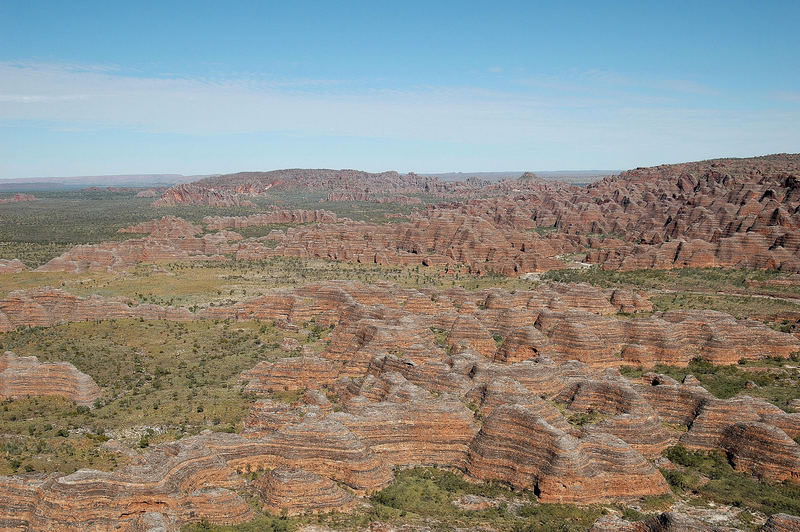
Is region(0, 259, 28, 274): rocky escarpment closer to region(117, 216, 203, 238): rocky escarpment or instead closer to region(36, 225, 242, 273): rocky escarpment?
region(36, 225, 242, 273): rocky escarpment

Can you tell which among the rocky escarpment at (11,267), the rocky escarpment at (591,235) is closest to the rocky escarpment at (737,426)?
the rocky escarpment at (591,235)

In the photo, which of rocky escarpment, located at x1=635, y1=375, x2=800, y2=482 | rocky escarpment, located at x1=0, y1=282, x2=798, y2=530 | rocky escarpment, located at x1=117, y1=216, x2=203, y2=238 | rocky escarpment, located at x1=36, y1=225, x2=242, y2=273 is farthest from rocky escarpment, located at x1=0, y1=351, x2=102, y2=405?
rocky escarpment, located at x1=117, y1=216, x2=203, y2=238

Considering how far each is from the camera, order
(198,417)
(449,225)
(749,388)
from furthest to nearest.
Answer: (449,225), (749,388), (198,417)

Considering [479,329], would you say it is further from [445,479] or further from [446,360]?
[445,479]

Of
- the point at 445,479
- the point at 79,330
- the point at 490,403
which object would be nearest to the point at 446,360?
the point at 490,403

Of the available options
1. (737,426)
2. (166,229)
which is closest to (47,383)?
(737,426)

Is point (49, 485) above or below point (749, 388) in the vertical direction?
above

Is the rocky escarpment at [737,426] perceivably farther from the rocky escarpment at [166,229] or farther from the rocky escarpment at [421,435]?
the rocky escarpment at [166,229]

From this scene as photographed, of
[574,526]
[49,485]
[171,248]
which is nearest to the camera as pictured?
[49,485]

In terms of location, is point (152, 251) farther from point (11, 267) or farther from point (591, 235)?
point (591, 235)

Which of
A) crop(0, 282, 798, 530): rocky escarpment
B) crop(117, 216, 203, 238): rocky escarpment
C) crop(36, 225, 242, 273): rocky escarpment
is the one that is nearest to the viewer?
crop(0, 282, 798, 530): rocky escarpment
